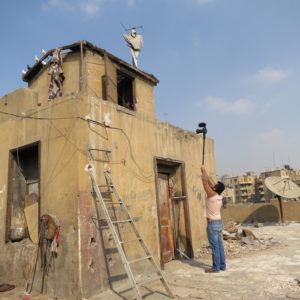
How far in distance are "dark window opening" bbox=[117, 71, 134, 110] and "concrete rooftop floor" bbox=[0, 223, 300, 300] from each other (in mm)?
5134

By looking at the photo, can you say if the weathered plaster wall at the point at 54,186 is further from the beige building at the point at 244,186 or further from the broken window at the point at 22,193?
the beige building at the point at 244,186

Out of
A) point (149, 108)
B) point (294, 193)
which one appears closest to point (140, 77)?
point (149, 108)

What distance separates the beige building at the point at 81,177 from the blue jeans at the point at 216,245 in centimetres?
122

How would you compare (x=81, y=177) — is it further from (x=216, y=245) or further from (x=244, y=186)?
(x=244, y=186)

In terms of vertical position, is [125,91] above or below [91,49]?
below

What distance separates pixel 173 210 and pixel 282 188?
1047 centimetres

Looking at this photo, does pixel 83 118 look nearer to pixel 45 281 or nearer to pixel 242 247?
pixel 45 281

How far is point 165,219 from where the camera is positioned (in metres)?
7.37

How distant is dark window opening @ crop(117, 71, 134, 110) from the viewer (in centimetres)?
944

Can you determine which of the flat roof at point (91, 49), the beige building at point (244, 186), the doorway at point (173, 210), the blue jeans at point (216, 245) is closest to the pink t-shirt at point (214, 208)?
the blue jeans at point (216, 245)

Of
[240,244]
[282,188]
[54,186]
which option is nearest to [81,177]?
[54,186]

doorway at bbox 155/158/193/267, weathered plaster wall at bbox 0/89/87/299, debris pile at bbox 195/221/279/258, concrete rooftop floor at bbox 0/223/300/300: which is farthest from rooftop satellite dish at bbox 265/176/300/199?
weathered plaster wall at bbox 0/89/87/299

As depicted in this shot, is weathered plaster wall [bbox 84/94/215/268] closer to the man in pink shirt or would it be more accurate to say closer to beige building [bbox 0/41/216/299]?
beige building [bbox 0/41/216/299]

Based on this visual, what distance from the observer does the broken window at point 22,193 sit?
19.5ft
